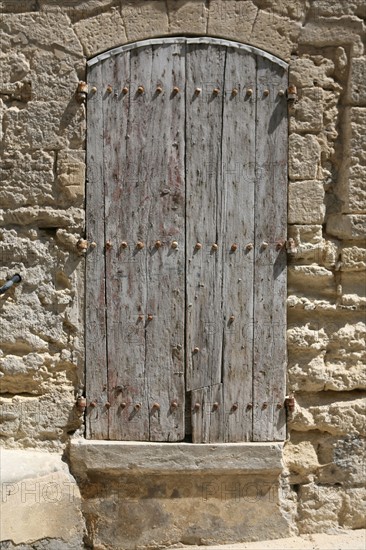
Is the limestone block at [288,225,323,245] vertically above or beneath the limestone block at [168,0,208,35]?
beneath

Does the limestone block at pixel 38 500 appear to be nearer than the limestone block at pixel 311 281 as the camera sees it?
Yes

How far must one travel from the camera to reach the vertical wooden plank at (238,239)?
3857 millimetres

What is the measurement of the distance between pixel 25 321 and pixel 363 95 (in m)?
2.29

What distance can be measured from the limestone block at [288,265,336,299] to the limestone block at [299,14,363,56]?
125cm

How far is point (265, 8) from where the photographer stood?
3832 millimetres

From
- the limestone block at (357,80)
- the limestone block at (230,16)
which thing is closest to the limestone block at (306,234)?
the limestone block at (357,80)

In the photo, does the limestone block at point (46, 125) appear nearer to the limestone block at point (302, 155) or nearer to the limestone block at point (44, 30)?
the limestone block at point (44, 30)

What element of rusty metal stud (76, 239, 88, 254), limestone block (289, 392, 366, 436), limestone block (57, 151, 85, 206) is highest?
limestone block (57, 151, 85, 206)

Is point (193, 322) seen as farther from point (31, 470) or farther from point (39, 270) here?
point (31, 470)

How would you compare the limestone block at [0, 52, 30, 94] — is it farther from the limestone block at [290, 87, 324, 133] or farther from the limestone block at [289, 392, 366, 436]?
the limestone block at [289, 392, 366, 436]

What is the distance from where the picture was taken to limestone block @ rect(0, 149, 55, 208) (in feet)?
12.6

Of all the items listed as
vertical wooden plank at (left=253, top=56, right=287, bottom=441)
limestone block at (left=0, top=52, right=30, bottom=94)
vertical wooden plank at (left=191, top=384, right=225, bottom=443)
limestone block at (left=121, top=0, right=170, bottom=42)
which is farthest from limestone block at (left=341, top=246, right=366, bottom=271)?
limestone block at (left=0, top=52, right=30, bottom=94)

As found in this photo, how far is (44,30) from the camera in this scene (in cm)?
381

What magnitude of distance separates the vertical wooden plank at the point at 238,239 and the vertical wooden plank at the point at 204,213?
0.04 meters
